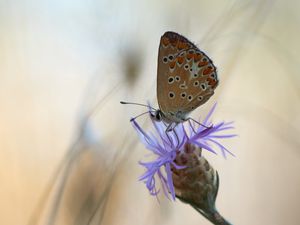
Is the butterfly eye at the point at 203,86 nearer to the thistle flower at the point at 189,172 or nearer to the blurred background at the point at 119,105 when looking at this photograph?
the thistle flower at the point at 189,172

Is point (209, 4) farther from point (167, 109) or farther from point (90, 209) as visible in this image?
point (90, 209)

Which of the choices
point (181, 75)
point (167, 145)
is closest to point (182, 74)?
point (181, 75)

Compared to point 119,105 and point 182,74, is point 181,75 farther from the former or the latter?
point 119,105

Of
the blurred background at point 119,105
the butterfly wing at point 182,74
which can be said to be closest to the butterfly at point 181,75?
the butterfly wing at point 182,74

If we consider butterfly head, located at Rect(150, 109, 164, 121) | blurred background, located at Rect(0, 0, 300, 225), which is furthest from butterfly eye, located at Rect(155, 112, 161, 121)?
blurred background, located at Rect(0, 0, 300, 225)

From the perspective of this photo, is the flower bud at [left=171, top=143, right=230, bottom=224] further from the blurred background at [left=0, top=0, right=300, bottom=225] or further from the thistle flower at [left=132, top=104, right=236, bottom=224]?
the blurred background at [left=0, top=0, right=300, bottom=225]

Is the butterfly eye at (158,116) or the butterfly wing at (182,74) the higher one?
the butterfly wing at (182,74)

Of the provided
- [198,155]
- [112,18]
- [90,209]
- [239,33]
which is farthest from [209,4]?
[90,209]
